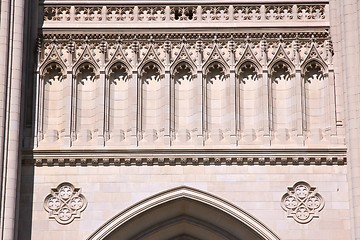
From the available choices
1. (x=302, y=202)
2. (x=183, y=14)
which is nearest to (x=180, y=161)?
(x=302, y=202)

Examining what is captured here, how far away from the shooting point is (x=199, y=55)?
17.7 m

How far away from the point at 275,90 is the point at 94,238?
13.3 feet

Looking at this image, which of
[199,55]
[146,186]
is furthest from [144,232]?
[199,55]

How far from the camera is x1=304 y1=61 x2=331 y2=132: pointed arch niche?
57.0 ft

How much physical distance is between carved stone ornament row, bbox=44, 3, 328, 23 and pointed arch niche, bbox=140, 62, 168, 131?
94cm

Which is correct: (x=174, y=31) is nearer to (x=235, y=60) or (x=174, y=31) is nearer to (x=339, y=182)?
(x=235, y=60)

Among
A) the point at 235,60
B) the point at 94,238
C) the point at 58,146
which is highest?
the point at 235,60

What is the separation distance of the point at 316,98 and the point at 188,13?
2723 mm

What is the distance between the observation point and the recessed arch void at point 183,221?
16.6 meters

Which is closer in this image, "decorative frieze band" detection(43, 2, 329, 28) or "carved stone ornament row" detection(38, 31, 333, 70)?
"carved stone ornament row" detection(38, 31, 333, 70)

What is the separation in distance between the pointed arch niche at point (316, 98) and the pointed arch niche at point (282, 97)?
0.26 m

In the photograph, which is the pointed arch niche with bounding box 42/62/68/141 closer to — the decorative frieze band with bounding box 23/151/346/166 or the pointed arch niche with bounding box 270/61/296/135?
the decorative frieze band with bounding box 23/151/346/166

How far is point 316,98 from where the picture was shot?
1759cm

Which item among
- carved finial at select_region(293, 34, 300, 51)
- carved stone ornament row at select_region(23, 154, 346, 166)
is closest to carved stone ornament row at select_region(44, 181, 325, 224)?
carved stone ornament row at select_region(23, 154, 346, 166)
